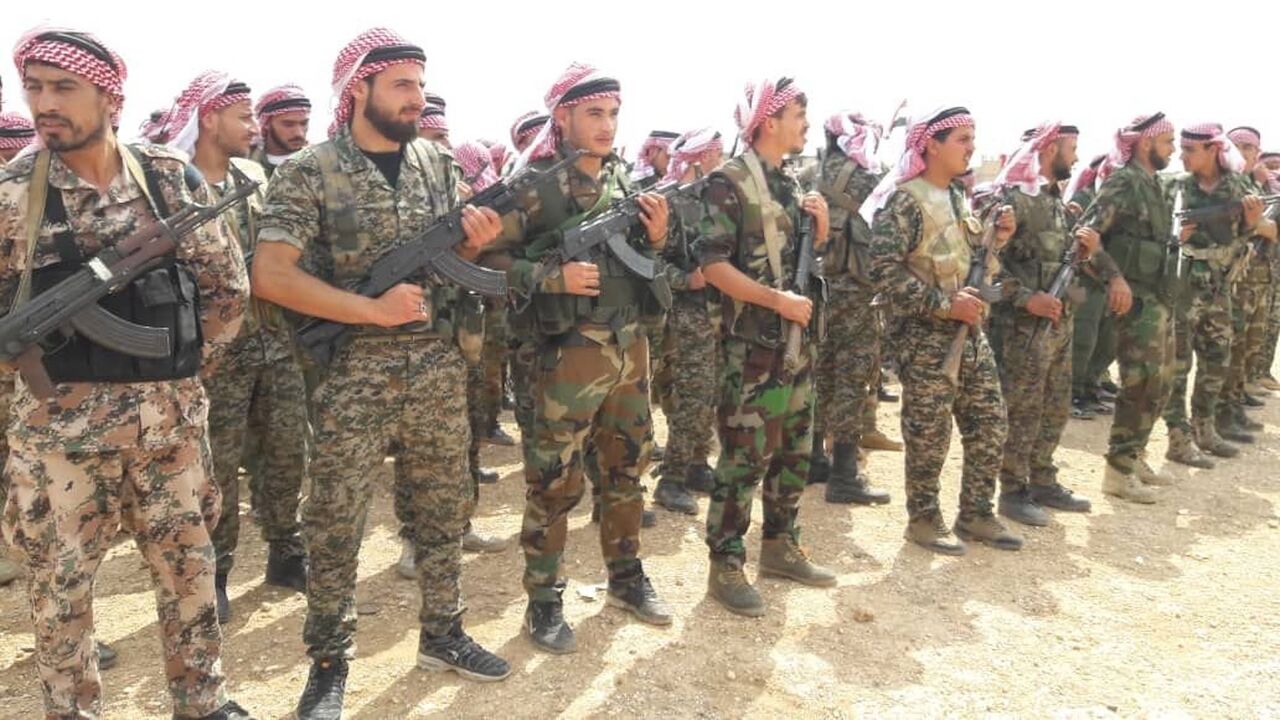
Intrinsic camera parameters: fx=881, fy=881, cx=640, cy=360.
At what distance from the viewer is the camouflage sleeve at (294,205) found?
327 cm

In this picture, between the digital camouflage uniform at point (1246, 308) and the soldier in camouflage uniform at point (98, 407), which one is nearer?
the soldier in camouflage uniform at point (98, 407)

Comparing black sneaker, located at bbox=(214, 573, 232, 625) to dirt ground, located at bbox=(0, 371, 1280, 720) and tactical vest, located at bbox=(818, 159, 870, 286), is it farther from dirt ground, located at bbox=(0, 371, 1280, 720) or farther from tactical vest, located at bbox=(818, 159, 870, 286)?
tactical vest, located at bbox=(818, 159, 870, 286)

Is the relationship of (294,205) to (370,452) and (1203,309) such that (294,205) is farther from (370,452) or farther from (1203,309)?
(1203,309)

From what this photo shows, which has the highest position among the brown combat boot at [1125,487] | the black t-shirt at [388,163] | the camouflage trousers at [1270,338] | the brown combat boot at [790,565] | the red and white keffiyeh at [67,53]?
the red and white keffiyeh at [67,53]

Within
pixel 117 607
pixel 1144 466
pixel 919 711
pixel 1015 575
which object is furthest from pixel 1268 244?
pixel 117 607

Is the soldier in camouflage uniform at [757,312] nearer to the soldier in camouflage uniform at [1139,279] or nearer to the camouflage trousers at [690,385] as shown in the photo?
the camouflage trousers at [690,385]

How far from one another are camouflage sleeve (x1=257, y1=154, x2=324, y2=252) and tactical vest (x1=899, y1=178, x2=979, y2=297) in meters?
3.43

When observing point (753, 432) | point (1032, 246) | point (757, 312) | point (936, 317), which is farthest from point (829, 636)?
point (1032, 246)

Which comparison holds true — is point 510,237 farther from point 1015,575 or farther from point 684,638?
point 1015,575

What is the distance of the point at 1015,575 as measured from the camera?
5.29 m

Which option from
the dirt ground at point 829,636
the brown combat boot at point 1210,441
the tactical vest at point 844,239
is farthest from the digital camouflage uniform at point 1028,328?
the brown combat boot at point 1210,441

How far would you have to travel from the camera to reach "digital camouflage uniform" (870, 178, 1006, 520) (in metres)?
5.22

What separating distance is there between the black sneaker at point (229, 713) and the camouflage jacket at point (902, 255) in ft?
13.1

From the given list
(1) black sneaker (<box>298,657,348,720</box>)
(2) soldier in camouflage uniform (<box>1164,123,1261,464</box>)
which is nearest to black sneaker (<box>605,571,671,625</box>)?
(1) black sneaker (<box>298,657,348,720</box>)
